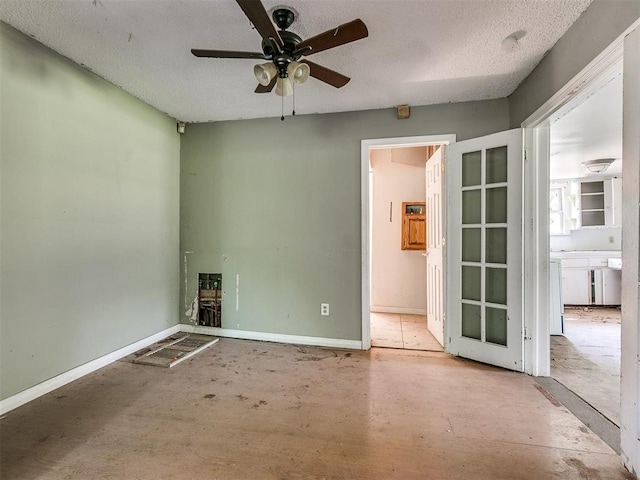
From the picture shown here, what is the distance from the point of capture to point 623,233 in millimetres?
1505

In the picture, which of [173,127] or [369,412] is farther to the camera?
[173,127]

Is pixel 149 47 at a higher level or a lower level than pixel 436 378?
higher

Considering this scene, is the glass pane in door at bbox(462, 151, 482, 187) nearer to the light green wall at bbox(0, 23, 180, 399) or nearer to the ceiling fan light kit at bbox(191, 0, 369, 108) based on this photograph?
the ceiling fan light kit at bbox(191, 0, 369, 108)

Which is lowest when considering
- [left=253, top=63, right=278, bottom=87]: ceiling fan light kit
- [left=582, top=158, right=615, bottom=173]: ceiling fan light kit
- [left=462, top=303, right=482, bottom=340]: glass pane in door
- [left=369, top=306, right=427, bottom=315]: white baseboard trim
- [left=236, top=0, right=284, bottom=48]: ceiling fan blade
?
[left=369, top=306, right=427, bottom=315]: white baseboard trim

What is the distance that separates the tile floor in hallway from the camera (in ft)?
10.6

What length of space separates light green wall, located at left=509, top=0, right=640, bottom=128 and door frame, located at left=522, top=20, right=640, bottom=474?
0.05 m

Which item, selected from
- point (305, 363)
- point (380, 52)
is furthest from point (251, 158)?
point (305, 363)

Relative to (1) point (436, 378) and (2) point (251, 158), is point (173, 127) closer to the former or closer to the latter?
(2) point (251, 158)

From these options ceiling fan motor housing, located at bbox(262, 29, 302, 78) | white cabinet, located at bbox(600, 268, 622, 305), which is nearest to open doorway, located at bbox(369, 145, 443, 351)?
ceiling fan motor housing, located at bbox(262, 29, 302, 78)

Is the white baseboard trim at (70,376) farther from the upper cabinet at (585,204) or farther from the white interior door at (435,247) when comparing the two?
the upper cabinet at (585,204)

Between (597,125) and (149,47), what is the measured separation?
179 inches

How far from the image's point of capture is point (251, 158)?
11.1 ft

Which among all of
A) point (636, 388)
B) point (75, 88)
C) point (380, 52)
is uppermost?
point (380, 52)

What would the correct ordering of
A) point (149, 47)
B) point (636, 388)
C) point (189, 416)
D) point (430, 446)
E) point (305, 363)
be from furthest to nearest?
point (305, 363) < point (149, 47) < point (189, 416) < point (430, 446) < point (636, 388)
